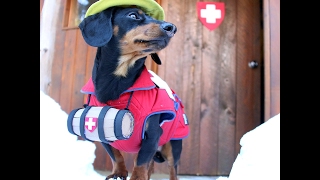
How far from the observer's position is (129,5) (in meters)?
1.59

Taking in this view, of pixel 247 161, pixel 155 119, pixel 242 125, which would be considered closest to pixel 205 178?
pixel 242 125

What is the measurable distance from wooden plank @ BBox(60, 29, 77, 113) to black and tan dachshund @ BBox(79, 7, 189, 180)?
1.18 metres

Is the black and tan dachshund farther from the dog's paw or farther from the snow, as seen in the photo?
the snow

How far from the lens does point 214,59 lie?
107 inches

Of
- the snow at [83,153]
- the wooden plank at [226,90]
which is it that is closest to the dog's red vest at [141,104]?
the snow at [83,153]

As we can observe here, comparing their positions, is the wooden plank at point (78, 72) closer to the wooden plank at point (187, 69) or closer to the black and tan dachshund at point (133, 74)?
the wooden plank at point (187, 69)

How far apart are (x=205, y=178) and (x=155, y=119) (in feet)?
3.89

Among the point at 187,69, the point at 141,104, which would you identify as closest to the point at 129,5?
the point at 141,104

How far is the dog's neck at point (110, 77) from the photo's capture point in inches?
59.4

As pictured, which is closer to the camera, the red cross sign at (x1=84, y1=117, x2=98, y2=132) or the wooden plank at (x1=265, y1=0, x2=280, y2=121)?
the red cross sign at (x1=84, y1=117, x2=98, y2=132)

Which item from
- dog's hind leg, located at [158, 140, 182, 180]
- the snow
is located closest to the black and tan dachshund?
dog's hind leg, located at [158, 140, 182, 180]

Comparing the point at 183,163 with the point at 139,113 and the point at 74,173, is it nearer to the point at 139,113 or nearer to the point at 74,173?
the point at 74,173

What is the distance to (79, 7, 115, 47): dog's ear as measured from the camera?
1472 millimetres
